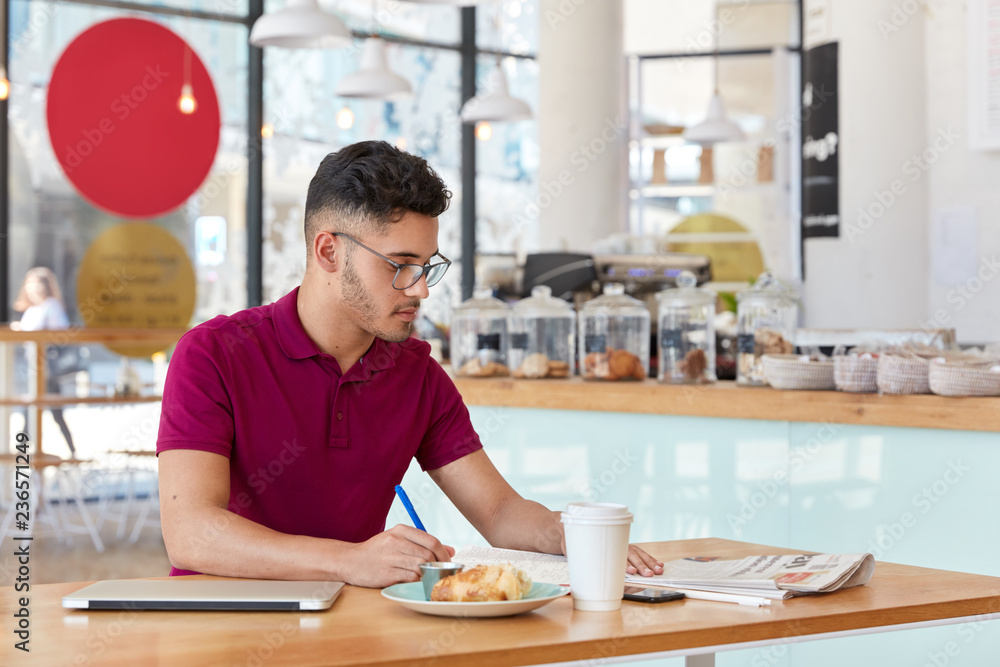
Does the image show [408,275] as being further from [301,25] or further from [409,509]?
[301,25]

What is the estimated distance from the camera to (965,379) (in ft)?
8.24

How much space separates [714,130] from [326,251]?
4.89m

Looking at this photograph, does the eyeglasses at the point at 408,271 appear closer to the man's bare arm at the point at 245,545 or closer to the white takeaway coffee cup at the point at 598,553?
the man's bare arm at the point at 245,545

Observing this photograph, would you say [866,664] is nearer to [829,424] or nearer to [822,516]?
[822,516]

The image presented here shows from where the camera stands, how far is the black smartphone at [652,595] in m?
1.37

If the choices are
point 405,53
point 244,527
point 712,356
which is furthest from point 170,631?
point 405,53

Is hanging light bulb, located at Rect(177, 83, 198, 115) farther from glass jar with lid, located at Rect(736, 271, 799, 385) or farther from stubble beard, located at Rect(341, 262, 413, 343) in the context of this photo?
stubble beard, located at Rect(341, 262, 413, 343)

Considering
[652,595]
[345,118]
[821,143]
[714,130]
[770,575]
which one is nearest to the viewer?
[652,595]

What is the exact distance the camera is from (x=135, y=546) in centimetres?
593

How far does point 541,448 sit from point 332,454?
5.02 ft
